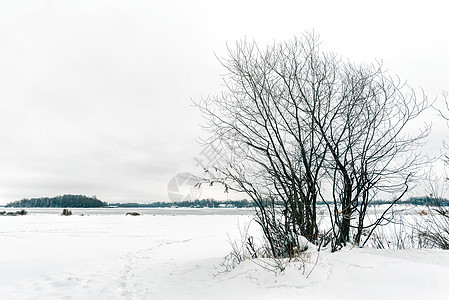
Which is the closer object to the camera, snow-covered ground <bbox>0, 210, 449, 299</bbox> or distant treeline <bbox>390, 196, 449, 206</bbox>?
snow-covered ground <bbox>0, 210, 449, 299</bbox>

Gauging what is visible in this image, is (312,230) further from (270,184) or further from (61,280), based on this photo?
(61,280)

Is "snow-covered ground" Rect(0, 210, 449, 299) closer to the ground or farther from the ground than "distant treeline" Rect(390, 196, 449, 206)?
closer to the ground

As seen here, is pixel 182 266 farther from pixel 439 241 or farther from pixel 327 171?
pixel 439 241

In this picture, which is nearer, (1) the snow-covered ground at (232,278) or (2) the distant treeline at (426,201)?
(1) the snow-covered ground at (232,278)

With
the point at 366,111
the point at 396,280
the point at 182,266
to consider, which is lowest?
the point at 182,266

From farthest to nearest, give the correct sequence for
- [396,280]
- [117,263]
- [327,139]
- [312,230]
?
[117,263]
[327,139]
[312,230]
[396,280]

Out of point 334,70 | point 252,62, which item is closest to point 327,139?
point 334,70

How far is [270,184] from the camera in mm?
6594

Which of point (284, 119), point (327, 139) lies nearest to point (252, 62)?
point (284, 119)

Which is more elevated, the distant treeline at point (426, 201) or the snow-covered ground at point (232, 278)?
the distant treeline at point (426, 201)

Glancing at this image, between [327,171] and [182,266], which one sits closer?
[327,171]

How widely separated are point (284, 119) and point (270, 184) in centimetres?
151

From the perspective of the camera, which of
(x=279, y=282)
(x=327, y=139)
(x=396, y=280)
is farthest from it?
(x=327, y=139)

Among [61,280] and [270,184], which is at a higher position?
[270,184]
